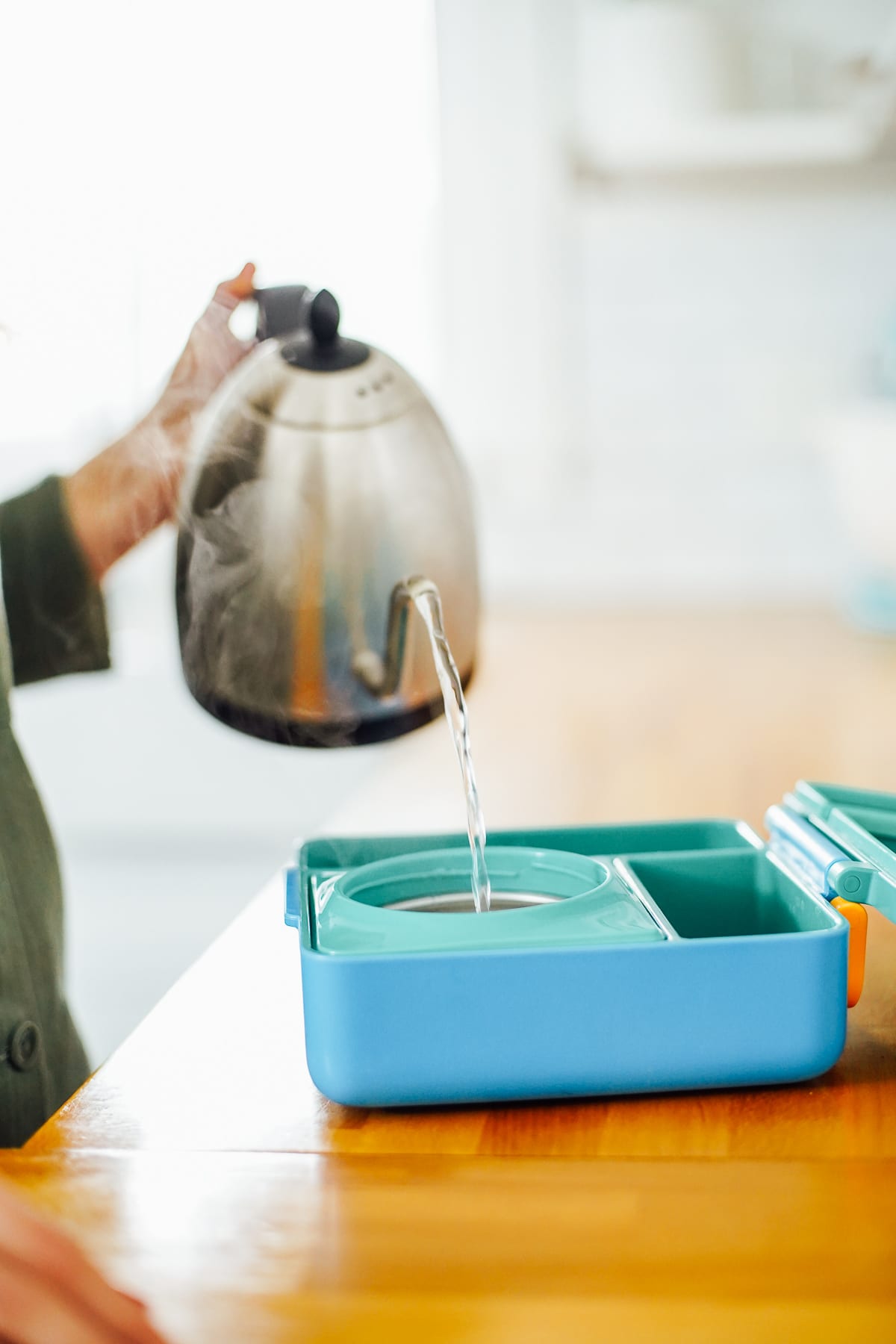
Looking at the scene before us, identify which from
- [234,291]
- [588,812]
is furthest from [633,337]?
[234,291]

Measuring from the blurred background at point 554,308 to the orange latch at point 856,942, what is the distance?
0.28 metres

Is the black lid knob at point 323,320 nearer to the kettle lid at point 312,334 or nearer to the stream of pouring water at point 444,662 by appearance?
the kettle lid at point 312,334

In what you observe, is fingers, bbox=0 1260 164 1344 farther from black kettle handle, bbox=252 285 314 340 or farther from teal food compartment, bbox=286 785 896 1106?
black kettle handle, bbox=252 285 314 340

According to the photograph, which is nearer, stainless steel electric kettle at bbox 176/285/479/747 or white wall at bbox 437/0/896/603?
stainless steel electric kettle at bbox 176/285/479/747

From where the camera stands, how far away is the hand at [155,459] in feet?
1.98

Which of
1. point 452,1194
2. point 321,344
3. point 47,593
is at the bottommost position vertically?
point 452,1194

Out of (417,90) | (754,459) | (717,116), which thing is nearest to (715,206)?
(717,116)

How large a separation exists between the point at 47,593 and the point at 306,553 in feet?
0.38

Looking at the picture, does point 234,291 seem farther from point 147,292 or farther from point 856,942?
point 856,942

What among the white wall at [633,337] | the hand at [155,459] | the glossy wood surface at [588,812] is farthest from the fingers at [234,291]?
the white wall at [633,337]

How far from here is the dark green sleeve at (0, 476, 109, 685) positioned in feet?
1.93

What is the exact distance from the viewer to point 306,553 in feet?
1.95

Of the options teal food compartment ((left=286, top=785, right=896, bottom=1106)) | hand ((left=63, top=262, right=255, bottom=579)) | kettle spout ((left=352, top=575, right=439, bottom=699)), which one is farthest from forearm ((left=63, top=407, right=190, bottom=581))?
teal food compartment ((left=286, top=785, right=896, bottom=1106))

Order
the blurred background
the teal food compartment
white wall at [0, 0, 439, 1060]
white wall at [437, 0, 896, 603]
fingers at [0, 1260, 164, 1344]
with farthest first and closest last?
white wall at [437, 0, 896, 603] < the blurred background < white wall at [0, 0, 439, 1060] < the teal food compartment < fingers at [0, 1260, 164, 1344]
